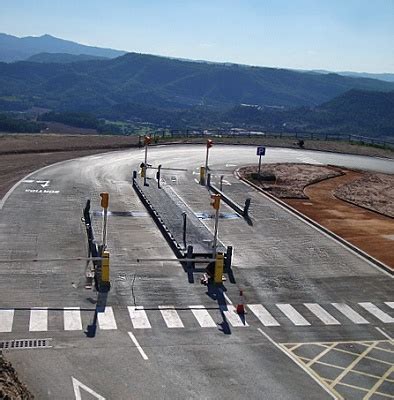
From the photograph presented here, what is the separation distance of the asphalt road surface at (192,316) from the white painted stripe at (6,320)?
0.03m

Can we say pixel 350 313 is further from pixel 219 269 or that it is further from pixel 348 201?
pixel 348 201

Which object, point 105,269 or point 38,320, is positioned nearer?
point 38,320

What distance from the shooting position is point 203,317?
21969 mm

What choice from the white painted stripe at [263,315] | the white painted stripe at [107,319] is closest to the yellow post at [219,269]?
the white painted stripe at [263,315]

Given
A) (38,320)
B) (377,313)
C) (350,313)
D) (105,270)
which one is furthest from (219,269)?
(38,320)

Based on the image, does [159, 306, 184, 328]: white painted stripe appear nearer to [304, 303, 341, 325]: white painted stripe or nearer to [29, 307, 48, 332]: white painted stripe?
[29, 307, 48, 332]: white painted stripe

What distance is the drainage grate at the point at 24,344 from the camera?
733 inches

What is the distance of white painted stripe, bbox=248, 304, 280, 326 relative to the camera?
2193 centimetres

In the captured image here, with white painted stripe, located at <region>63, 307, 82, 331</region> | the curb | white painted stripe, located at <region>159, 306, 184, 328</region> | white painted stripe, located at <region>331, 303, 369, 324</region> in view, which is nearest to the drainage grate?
white painted stripe, located at <region>63, 307, 82, 331</region>

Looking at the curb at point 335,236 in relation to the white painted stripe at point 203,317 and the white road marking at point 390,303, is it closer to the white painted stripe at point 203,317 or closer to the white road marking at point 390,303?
the white road marking at point 390,303

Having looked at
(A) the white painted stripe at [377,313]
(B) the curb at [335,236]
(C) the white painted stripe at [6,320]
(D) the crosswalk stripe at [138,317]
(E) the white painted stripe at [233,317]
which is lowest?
(A) the white painted stripe at [377,313]

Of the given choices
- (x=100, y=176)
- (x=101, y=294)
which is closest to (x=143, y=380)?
(x=101, y=294)

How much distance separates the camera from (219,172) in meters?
53.9

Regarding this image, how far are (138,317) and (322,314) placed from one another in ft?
21.2
